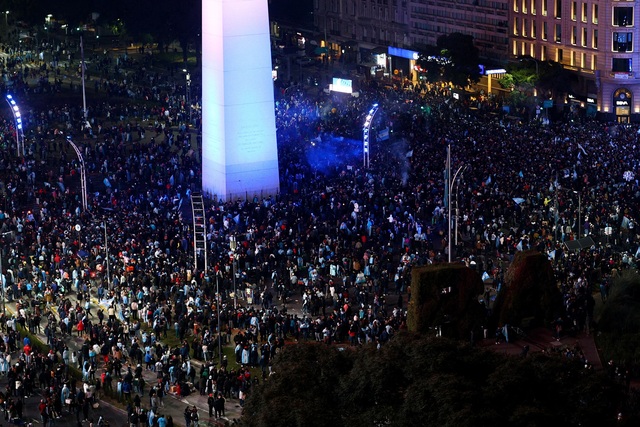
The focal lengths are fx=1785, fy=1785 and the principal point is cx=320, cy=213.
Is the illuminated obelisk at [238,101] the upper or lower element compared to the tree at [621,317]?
upper

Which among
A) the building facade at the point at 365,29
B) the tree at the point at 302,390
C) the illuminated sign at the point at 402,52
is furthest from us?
the building facade at the point at 365,29

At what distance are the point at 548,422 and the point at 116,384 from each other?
22635 mm

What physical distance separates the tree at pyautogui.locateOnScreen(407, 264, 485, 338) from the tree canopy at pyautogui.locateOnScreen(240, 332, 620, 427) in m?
14.8

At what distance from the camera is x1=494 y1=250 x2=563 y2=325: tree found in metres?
68.9

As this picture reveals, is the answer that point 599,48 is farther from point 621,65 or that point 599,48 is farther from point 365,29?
point 365,29

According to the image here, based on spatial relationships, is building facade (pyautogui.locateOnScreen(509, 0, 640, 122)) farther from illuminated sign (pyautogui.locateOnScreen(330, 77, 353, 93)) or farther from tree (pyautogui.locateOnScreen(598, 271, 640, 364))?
tree (pyautogui.locateOnScreen(598, 271, 640, 364))

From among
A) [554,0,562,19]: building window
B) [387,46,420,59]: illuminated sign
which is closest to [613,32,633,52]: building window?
[554,0,562,19]: building window

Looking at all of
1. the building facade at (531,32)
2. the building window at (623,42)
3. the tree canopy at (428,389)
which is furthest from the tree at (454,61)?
the tree canopy at (428,389)

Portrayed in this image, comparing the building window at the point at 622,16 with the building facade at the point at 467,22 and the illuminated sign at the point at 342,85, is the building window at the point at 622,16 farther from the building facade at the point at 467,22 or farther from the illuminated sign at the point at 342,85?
the illuminated sign at the point at 342,85

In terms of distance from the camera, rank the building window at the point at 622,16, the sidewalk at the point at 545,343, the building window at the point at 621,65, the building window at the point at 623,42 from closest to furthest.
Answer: the sidewalk at the point at 545,343 < the building window at the point at 622,16 < the building window at the point at 623,42 < the building window at the point at 621,65

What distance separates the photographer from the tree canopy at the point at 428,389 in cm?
4838

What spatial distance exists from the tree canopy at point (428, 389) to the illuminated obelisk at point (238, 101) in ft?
135

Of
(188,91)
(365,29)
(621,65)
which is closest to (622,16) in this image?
(621,65)

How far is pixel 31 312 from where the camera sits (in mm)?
74125
